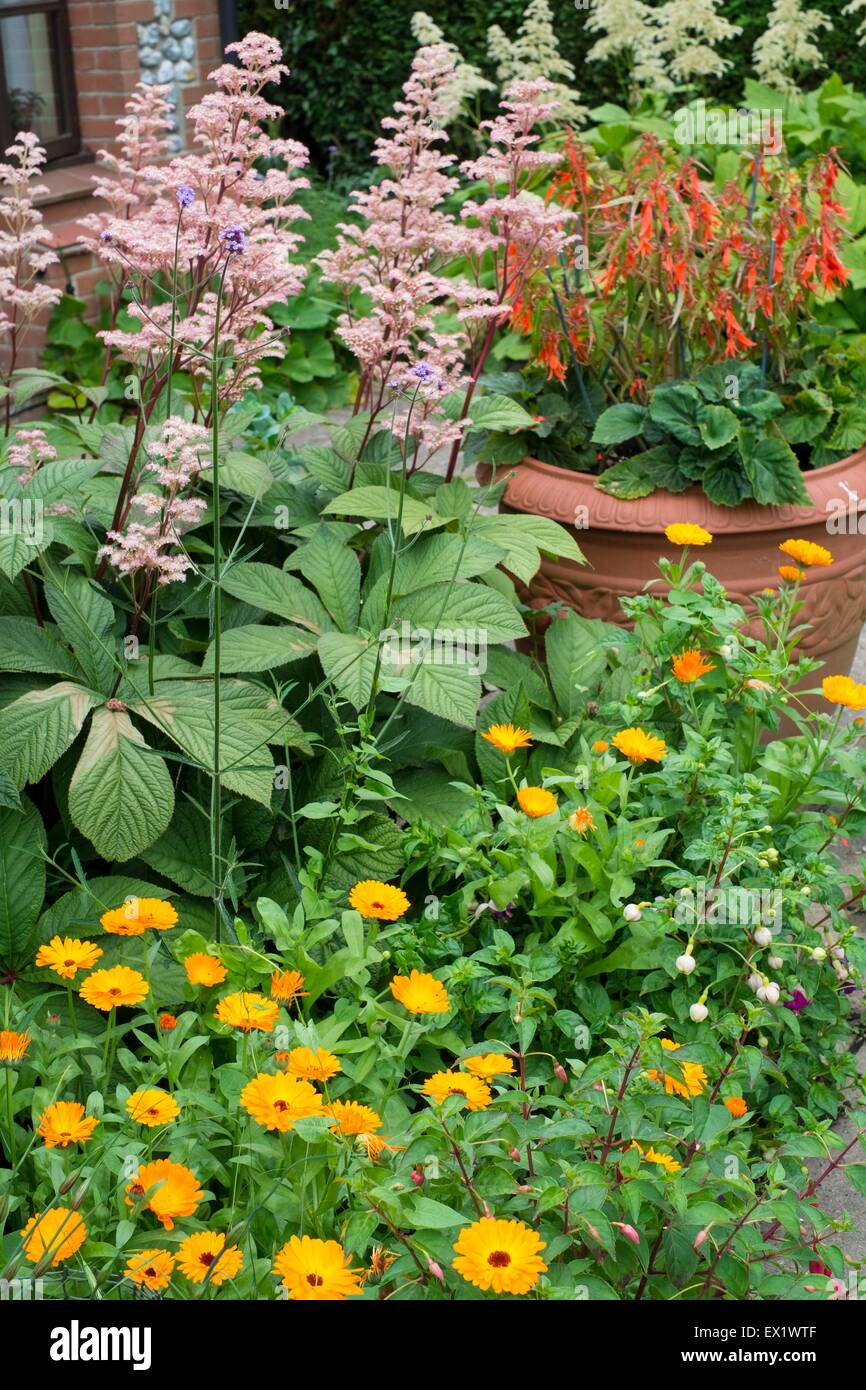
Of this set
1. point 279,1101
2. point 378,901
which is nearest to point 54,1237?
point 279,1101

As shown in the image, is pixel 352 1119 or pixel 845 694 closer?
pixel 352 1119

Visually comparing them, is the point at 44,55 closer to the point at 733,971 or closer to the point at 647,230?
the point at 647,230

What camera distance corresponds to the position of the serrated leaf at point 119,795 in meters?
2.04

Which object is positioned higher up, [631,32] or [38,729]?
[631,32]

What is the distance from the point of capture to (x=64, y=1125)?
1.49m

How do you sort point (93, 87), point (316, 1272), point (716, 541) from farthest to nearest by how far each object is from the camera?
point (93, 87) < point (716, 541) < point (316, 1272)

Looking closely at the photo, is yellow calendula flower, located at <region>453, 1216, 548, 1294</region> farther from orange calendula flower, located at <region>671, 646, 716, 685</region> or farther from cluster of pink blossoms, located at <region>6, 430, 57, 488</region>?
cluster of pink blossoms, located at <region>6, 430, 57, 488</region>

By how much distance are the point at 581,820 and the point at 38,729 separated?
2.68ft

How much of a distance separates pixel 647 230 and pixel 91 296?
313 centimetres

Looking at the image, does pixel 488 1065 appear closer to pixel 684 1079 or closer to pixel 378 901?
pixel 684 1079

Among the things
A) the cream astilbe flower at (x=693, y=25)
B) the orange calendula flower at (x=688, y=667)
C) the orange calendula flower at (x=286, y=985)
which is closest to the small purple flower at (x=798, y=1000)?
the orange calendula flower at (x=688, y=667)

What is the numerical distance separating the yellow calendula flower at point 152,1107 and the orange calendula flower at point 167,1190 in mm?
61

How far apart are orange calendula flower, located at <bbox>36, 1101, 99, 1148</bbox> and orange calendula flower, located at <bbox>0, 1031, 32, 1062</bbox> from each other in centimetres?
15

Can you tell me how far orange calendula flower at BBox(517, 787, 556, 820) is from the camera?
1.95 metres
